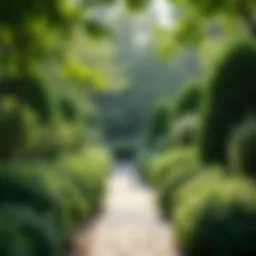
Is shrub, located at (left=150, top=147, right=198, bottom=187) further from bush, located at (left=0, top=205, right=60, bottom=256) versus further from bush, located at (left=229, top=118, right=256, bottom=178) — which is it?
bush, located at (left=0, top=205, right=60, bottom=256)

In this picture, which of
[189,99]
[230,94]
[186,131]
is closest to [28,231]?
[230,94]

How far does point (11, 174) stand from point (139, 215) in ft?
19.7

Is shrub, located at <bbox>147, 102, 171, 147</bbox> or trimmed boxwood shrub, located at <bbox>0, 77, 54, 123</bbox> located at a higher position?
shrub, located at <bbox>147, 102, 171, 147</bbox>

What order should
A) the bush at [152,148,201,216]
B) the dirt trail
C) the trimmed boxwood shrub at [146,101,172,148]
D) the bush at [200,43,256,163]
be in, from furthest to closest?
1. the trimmed boxwood shrub at [146,101,172,148]
2. the bush at [200,43,256,163]
3. the bush at [152,148,201,216]
4. the dirt trail

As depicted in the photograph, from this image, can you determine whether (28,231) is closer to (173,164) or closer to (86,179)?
(86,179)

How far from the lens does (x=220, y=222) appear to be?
7.67 meters

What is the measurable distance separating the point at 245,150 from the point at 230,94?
235 centimetres

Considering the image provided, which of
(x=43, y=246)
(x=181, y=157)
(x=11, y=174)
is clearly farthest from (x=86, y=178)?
(x=43, y=246)

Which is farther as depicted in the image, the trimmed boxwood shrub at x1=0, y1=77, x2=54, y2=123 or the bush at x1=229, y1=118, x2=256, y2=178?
the trimmed boxwood shrub at x1=0, y1=77, x2=54, y2=123

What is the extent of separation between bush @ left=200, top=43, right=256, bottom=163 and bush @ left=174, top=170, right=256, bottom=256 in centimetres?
365

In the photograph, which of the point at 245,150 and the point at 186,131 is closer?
the point at 245,150

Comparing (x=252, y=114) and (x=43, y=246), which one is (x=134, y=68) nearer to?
(x=252, y=114)

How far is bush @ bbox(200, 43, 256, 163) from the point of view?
487 inches

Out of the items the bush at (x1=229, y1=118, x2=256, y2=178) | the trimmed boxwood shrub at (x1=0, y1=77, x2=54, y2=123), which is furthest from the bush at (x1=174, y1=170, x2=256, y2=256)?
the trimmed boxwood shrub at (x1=0, y1=77, x2=54, y2=123)
